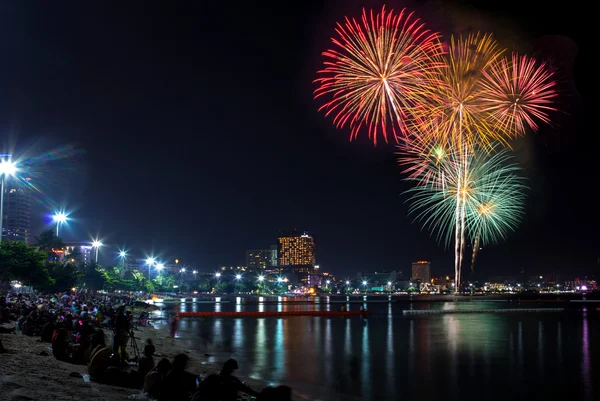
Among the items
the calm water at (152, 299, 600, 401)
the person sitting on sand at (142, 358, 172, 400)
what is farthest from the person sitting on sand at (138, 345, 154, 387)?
the calm water at (152, 299, 600, 401)

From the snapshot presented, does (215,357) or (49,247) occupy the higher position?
(49,247)

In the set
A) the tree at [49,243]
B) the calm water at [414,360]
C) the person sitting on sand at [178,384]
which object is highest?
the tree at [49,243]

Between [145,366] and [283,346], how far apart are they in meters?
24.1

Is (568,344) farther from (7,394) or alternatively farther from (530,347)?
(7,394)

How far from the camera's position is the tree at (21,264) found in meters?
53.7

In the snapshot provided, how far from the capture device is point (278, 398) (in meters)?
8.46

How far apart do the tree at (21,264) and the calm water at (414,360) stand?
714 inches

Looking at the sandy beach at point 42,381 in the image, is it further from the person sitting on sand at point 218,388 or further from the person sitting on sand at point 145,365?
the person sitting on sand at point 218,388

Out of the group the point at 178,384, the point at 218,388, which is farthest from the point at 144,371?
the point at 218,388

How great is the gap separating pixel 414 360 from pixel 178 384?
23285mm

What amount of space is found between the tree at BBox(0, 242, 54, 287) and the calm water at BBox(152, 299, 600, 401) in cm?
1814

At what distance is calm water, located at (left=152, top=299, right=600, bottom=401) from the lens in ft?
73.4

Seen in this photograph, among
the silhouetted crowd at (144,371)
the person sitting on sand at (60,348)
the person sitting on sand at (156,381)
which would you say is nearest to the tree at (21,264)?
the silhouetted crowd at (144,371)

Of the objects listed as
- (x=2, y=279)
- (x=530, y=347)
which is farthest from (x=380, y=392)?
(x=2, y=279)
